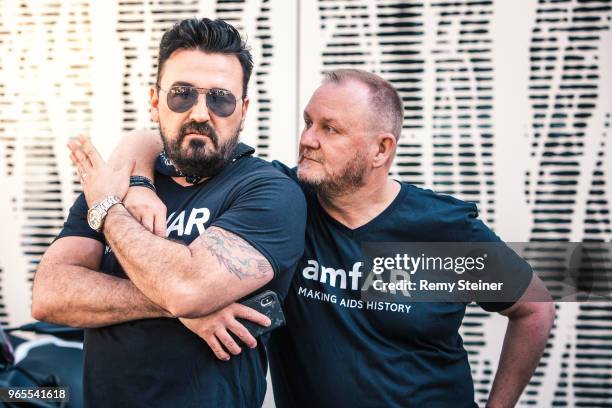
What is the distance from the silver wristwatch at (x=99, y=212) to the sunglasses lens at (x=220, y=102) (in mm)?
430

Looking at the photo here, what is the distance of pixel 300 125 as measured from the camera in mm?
3654

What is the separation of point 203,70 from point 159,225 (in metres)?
0.56

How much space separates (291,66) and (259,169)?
1545mm

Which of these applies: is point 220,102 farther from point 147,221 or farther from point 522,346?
point 522,346

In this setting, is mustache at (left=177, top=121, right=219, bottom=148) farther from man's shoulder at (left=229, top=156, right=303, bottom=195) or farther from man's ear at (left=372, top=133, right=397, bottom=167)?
man's ear at (left=372, top=133, right=397, bottom=167)

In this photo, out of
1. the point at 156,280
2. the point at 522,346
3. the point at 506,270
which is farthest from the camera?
the point at 522,346

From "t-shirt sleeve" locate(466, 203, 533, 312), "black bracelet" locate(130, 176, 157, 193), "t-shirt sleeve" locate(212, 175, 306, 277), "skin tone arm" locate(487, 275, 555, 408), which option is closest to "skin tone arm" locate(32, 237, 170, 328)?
"black bracelet" locate(130, 176, 157, 193)

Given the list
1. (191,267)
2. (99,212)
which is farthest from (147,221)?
(191,267)

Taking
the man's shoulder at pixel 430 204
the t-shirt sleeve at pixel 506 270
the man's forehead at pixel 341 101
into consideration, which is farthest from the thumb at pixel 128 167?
the t-shirt sleeve at pixel 506 270

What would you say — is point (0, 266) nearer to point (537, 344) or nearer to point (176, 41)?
point (176, 41)

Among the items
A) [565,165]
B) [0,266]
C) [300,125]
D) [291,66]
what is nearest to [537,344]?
[565,165]

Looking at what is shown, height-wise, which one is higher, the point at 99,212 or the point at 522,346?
the point at 99,212

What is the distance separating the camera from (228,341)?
77.5 inches

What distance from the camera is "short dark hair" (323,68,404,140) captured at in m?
2.66
